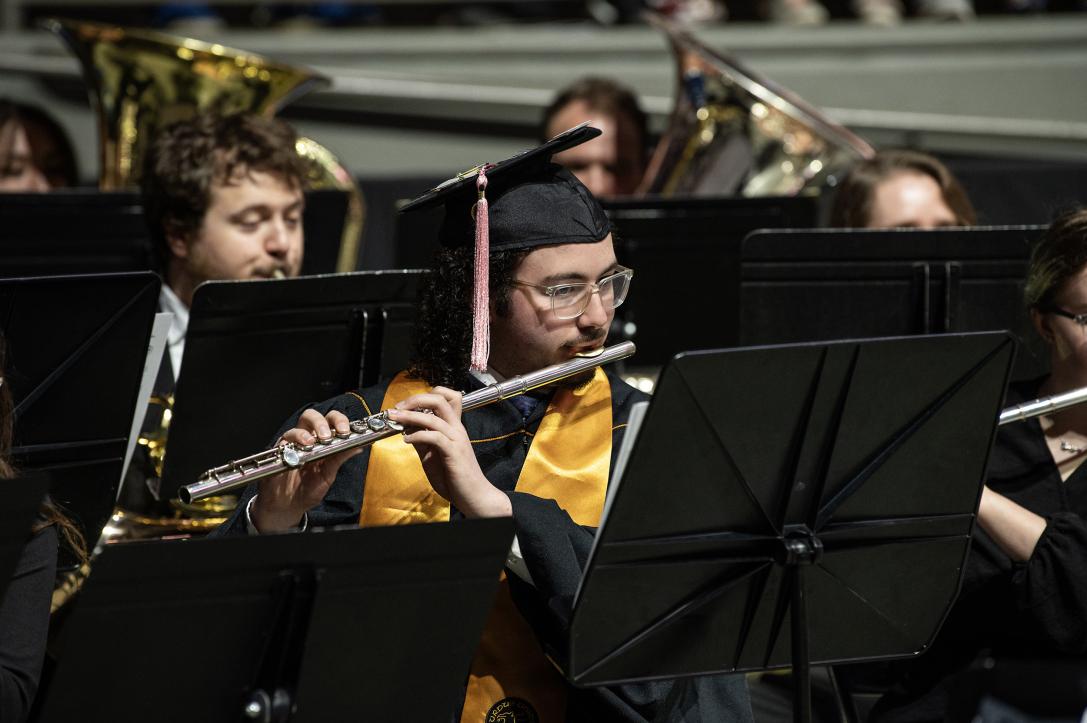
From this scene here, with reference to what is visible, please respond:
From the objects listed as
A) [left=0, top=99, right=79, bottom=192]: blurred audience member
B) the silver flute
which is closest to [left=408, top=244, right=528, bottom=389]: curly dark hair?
the silver flute

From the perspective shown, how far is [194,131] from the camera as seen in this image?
341 cm

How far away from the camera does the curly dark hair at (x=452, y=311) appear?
92.0 inches

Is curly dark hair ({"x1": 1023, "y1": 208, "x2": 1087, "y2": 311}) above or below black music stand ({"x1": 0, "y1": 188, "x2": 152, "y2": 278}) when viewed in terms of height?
above

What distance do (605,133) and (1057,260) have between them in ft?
6.58

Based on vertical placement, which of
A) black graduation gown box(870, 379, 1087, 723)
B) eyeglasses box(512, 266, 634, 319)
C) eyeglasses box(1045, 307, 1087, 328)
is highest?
eyeglasses box(512, 266, 634, 319)

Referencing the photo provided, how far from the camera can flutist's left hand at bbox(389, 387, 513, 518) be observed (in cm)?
205

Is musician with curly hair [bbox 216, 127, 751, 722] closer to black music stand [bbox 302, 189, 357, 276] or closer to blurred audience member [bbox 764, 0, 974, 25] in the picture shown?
black music stand [bbox 302, 189, 357, 276]

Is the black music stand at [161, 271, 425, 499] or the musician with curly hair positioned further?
the black music stand at [161, 271, 425, 499]

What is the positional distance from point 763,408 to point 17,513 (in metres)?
0.95

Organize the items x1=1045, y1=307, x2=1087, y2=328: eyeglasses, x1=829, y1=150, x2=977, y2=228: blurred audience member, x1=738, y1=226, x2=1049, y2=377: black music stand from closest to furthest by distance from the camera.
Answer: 1. x1=1045, y1=307, x2=1087, y2=328: eyeglasses
2. x1=738, y1=226, x2=1049, y2=377: black music stand
3. x1=829, y1=150, x2=977, y2=228: blurred audience member

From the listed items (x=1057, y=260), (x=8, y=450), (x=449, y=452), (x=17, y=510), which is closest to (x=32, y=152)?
(x=8, y=450)

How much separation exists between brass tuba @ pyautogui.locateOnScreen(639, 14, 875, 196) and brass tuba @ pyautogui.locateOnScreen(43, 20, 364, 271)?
3.52ft

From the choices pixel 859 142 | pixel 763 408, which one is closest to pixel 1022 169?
pixel 859 142

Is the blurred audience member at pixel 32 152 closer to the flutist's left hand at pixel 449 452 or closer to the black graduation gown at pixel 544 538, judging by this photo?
the black graduation gown at pixel 544 538
